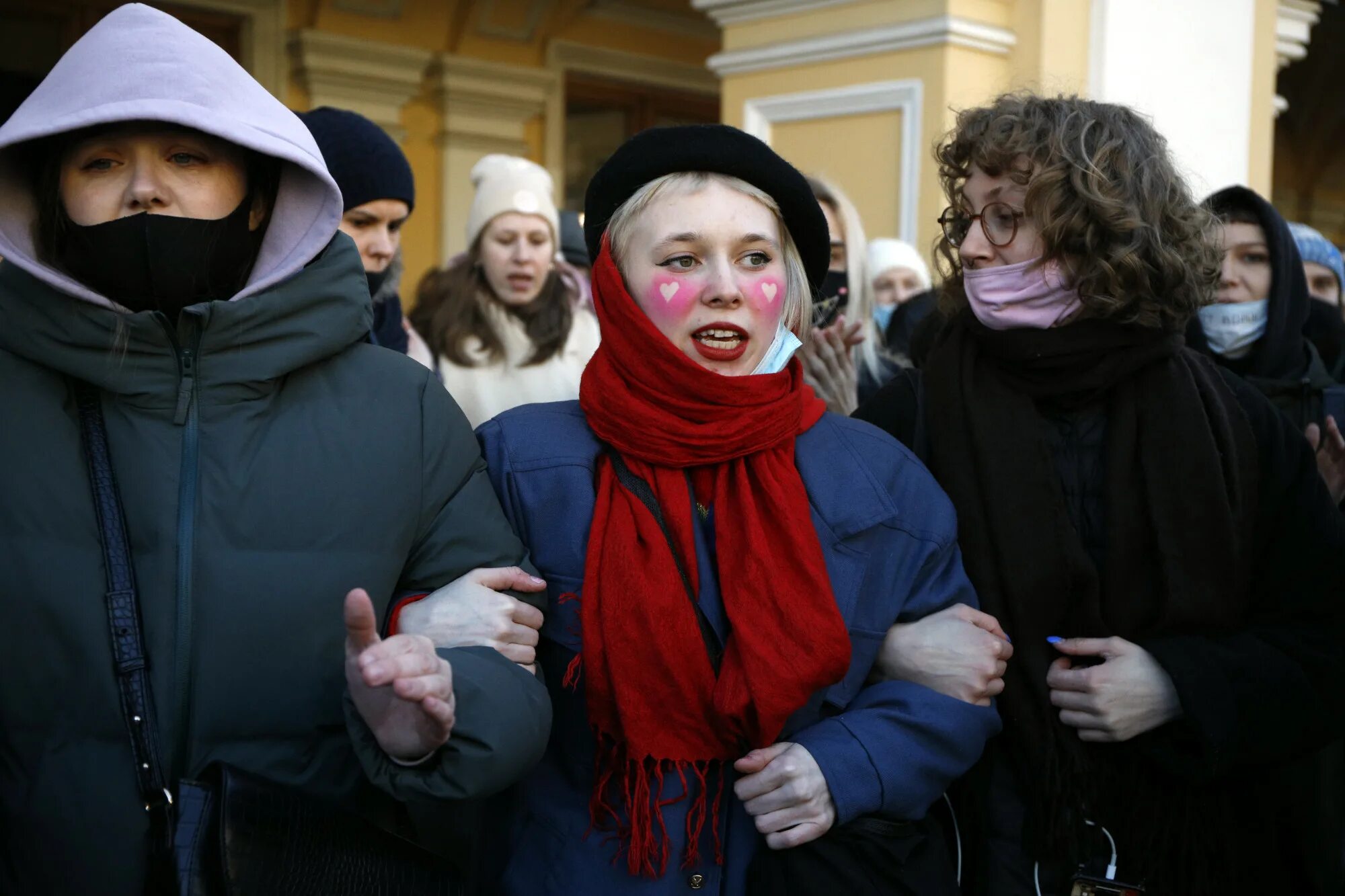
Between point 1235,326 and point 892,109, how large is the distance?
320 cm

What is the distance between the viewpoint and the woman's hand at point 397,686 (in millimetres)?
1585

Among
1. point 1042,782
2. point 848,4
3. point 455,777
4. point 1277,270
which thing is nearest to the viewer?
point 455,777

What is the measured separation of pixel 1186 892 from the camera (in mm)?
2260

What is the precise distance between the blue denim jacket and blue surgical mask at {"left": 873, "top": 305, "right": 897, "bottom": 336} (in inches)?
120

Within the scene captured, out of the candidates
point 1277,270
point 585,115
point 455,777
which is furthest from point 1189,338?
point 585,115

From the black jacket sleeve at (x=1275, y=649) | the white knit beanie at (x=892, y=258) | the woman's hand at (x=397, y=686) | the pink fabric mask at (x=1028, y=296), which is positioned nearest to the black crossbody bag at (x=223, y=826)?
the woman's hand at (x=397, y=686)

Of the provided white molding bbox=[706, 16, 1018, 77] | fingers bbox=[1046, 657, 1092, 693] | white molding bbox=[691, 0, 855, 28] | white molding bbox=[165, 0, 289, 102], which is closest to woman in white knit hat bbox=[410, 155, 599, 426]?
white molding bbox=[706, 16, 1018, 77]

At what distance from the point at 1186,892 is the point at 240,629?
1563 mm

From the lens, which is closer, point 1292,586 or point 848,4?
point 1292,586

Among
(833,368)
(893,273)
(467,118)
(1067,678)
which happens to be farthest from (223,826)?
(467,118)

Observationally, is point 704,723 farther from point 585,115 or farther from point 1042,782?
point 585,115

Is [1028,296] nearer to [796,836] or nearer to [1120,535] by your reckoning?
[1120,535]

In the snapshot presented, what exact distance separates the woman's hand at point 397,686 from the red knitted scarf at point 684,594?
0.34m

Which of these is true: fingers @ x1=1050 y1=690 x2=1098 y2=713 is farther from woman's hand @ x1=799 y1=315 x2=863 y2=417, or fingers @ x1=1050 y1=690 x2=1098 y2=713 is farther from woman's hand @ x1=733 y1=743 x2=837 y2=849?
woman's hand @ x1=799 y1=315 x2=863 y2=417
